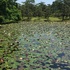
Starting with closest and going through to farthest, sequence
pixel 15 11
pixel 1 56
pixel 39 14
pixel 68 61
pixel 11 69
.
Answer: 1. pixel 11 69
2. pixel 68 61
3. pixel 1 56
4. pixel 15 11
5. pixel 39 14

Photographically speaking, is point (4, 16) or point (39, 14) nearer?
point (4, 16)

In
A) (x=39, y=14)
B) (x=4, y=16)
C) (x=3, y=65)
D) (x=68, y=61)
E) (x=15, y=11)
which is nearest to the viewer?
(x=3, y=65)

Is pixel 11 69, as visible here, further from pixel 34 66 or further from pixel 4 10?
pixel 4 10

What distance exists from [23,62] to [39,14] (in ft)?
216

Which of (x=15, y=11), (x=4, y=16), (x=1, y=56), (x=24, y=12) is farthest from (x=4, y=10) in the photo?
(x=1, y=56)

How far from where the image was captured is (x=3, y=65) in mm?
10945

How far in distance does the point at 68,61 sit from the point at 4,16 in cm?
3807

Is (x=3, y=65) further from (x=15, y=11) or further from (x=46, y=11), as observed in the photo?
(x=46, y=11)

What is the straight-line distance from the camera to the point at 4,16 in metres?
48.2

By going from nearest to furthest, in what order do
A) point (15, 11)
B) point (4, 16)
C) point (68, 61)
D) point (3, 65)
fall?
1. point (3, 65)
2. point (68, 61)
3. point (4, 16)
4. point (15, 11)

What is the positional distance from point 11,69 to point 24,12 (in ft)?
225

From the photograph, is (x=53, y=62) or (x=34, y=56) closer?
(x=53, y=62)

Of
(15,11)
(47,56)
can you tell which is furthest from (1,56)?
(15,11)

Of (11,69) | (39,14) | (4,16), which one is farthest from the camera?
(39,14)
